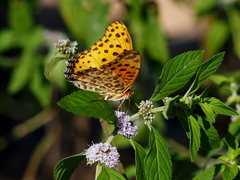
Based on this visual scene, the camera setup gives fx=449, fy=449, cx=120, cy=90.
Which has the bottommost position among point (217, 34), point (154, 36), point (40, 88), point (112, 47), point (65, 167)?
point (40, 88)

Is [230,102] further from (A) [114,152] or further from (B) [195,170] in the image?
(A) [114,152]

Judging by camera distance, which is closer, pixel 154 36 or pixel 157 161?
pixel 157 161

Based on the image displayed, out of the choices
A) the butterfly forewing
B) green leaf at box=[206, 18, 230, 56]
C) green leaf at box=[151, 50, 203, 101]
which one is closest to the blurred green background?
green leaf at box=[206, 18, 230, 56]

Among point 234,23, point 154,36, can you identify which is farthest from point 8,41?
point 234,23

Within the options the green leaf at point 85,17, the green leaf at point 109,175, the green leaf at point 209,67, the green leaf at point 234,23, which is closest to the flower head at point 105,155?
the green leaf at point 109,175

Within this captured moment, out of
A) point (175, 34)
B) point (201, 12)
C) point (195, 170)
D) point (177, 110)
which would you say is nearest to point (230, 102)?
point (195, 170)

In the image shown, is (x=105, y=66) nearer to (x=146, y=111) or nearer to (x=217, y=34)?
(x=146, y=111)

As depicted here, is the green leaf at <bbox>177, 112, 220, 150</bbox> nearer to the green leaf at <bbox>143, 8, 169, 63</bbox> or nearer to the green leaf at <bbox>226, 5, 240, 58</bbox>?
the green leaf at <bbox>143, 8, 169, 63</bbox>
